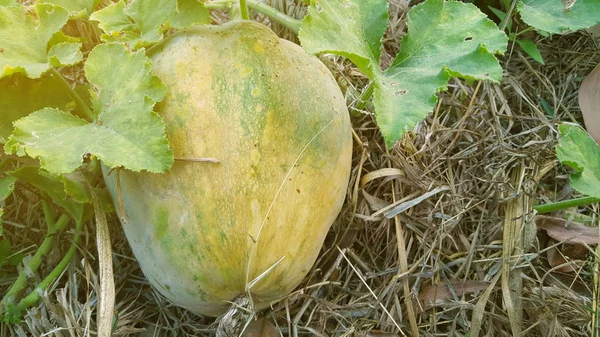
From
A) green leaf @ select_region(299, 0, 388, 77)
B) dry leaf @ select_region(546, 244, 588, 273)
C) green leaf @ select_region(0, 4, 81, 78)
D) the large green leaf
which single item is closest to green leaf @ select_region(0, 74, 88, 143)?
green leaf @ select_region(0, 4, 81, 78)

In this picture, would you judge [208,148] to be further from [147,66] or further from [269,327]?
[269,327]

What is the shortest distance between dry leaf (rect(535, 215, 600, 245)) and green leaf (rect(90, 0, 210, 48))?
113 centimetres

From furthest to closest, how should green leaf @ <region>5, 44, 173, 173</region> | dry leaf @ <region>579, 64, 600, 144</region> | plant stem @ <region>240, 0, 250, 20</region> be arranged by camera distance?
dry leaf @ <region>579, 64, 600, 144</region>, plant stem @ <region>240, 0, 250, 20</region>, green leaf @ <region>5, 44, 173, 173</region>

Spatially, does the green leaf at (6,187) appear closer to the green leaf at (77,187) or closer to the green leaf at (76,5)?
the green leaf at (77,187)

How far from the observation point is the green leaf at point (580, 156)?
1.48 metres

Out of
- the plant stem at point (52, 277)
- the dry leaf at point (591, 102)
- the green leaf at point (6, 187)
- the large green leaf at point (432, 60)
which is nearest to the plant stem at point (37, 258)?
the plant stem at point (52, 277)

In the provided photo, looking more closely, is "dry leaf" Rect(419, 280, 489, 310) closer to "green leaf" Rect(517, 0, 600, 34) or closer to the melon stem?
the melon stem

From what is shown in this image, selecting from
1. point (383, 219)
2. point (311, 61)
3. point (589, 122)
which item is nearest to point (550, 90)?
point (589, 122)

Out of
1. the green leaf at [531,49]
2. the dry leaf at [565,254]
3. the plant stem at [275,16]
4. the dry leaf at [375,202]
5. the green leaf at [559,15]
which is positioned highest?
the plant stem at [275,16]

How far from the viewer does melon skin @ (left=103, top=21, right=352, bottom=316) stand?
4.41 feet

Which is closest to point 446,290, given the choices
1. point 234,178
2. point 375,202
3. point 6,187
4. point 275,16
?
point 375,202

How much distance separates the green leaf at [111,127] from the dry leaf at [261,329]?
0.56 m

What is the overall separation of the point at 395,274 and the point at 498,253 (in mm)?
314

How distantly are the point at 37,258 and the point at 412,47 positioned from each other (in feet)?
3.98
